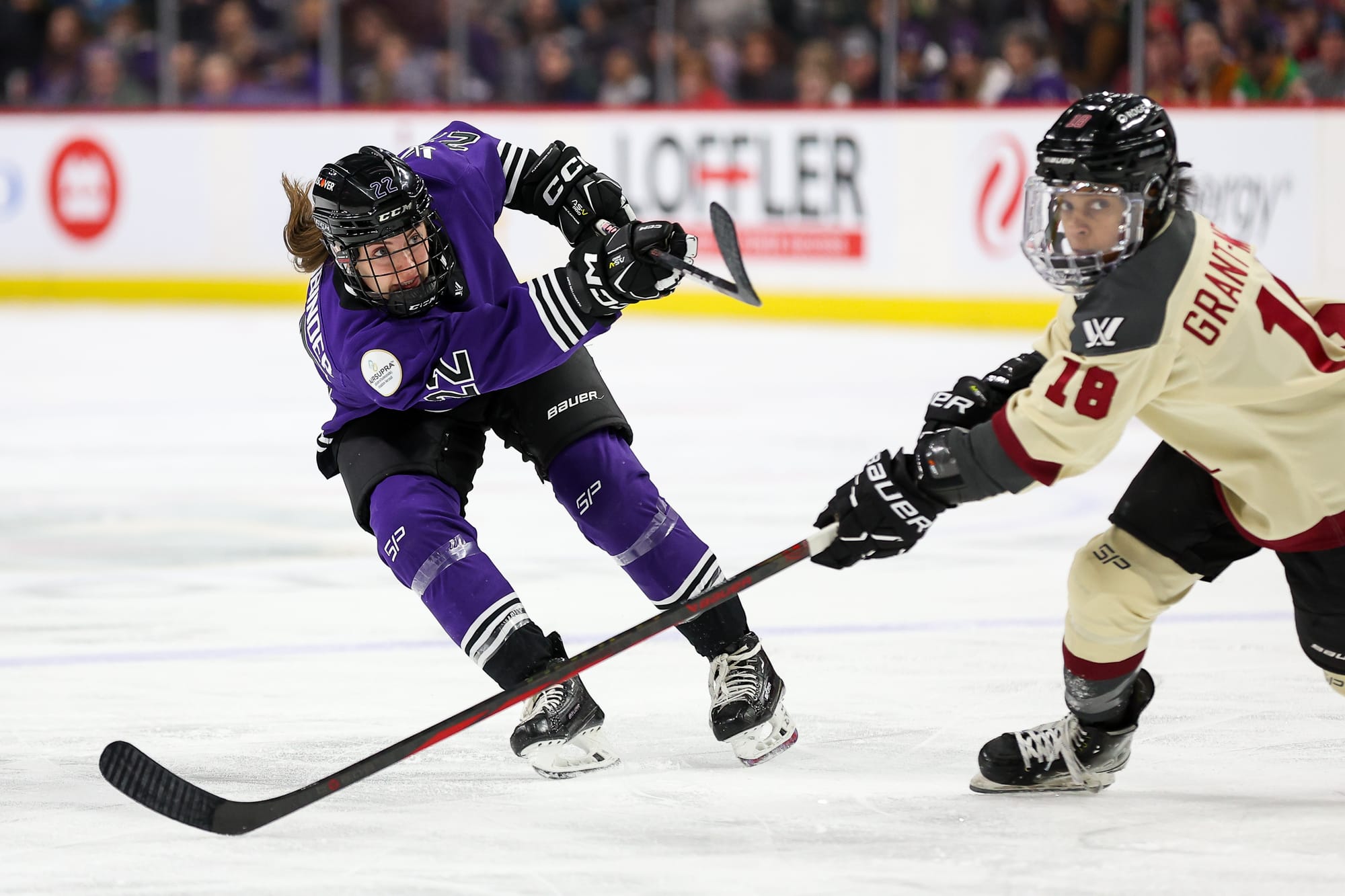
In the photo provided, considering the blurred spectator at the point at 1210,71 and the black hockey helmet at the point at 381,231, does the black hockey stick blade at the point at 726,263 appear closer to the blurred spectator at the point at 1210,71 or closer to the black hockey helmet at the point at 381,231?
the black hockey helmet at the point at 381,231

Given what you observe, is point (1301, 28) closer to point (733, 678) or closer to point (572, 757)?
point (733, 678)

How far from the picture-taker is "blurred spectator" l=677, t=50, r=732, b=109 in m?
9.34

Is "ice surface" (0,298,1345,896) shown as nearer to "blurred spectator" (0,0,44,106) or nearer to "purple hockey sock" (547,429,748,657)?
"purple hockey sock" (547,429,748,657)

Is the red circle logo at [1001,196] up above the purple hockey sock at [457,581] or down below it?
below

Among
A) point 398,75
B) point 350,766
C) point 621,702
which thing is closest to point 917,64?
point 398,75

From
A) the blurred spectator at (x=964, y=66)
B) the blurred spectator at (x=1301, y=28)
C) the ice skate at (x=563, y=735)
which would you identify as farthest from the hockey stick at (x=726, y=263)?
the blurred spectator at (x=964, y=66)

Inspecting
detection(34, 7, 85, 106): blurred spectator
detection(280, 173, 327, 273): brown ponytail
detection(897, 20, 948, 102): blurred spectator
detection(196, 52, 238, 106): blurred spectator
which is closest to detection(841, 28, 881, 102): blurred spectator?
detection(897, 20, 948, 102): blurred spectator

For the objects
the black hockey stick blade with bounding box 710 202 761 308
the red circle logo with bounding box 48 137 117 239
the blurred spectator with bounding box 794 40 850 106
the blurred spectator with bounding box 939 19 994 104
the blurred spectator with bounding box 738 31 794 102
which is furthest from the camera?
the red circle logo with bounding box 48 137 117 239

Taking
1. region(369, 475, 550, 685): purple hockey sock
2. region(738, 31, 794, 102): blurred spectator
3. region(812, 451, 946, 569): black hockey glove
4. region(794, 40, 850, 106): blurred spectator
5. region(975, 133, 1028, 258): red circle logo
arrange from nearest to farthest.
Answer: region(812, 451, 946, 569): black hockey glove, region(369, 475, 550, 685): purple hockey sock, region(975, 133, 1028, 258): red circle logo, region(794, 40, 850, 106): blurred spectator, region(738, 31, 794, 102): blurred spectator

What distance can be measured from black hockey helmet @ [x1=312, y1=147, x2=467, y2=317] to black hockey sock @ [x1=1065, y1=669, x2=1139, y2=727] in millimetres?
1045

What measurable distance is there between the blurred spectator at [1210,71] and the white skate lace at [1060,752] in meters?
6.03

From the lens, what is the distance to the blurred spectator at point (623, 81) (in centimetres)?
952

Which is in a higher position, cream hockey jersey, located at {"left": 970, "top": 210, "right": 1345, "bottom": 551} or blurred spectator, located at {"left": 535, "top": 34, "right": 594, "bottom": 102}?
cream hockey jersey, located at {"left": 970, "top": 210, "right": 1345, "bottom": 551}

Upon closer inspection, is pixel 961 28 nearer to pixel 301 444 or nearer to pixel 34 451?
pixel 301 444
